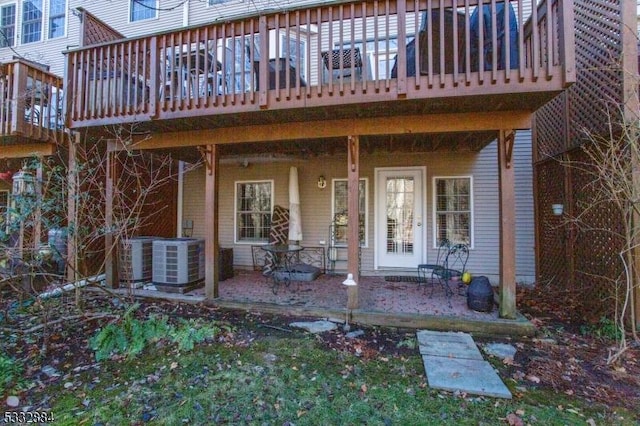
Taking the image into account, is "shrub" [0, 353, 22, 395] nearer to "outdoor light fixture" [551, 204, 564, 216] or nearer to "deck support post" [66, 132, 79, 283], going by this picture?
"deck support post" [66, 132, 79, 283]

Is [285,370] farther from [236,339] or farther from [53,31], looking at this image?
[53,31]

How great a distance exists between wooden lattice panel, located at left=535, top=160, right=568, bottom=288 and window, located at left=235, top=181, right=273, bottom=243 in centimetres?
544

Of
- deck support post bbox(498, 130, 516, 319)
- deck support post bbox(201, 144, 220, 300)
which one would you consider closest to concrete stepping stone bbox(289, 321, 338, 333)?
deck support post bbox(201, 144, 220, 300)

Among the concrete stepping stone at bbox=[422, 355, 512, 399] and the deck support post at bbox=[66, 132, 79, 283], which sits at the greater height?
the deck support post at bbox=[66, 132, 79, 283]

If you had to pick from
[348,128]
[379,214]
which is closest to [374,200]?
[379,214]

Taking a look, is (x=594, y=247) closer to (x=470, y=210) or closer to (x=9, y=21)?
(x=470, y=210)

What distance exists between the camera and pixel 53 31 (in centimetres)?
923

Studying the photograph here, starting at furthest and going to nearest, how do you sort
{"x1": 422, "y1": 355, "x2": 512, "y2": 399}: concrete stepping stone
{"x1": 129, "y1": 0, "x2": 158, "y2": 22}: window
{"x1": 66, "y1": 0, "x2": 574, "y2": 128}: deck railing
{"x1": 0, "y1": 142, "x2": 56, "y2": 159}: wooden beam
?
{"x1": 129, "y1": 0, "x2": 158, "y2": 22}: window < {"x1": 0, "y1": 142, "x2": 56, "y2": 159}: wooden beam < {"x1": 66, "y1": 0, "x2": 574, "y2": 128}: deck railing < {"x1": 422, "y1": 355, "x2": 512, "y2": 399}: concrete stepping stone

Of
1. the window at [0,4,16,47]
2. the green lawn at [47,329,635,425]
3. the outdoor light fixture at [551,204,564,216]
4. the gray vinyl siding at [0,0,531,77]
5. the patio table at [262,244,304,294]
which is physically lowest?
the green lawn at [47,329,635,425]

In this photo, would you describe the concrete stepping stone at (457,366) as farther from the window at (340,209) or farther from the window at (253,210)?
the window at (253,210)

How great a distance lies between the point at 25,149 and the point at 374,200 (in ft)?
23.0

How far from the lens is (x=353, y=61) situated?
3660 millimetres

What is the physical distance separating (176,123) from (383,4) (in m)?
3.21

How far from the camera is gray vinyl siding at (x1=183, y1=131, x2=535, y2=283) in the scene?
Answer: 6434mm
